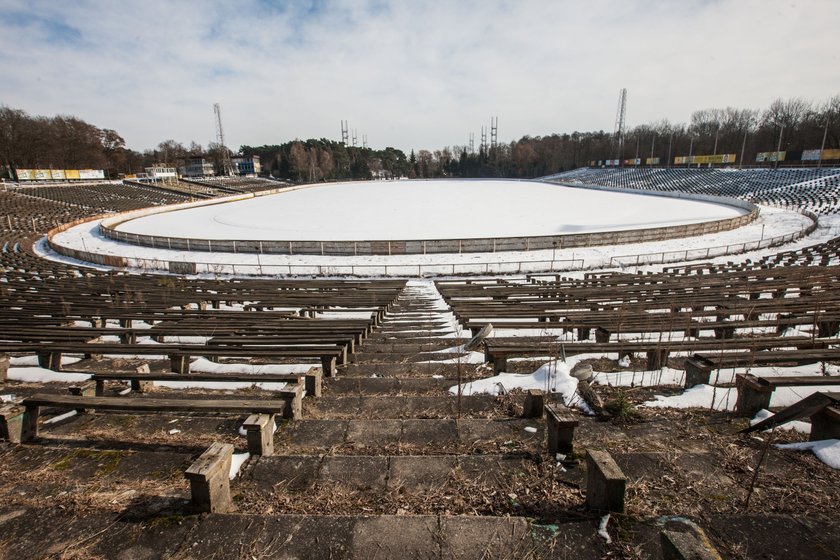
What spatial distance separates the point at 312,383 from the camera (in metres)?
5.39

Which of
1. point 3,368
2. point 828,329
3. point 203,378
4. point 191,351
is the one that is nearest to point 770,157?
point 828,329

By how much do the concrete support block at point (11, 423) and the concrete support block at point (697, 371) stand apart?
770 centimetres

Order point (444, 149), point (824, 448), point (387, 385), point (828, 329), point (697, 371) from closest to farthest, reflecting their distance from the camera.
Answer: point (824, 448) → point (697, 371) → point (387, 385) → point (828, 329) → point (444, 149)

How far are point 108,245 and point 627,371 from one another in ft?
137

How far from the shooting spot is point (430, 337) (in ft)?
32.0

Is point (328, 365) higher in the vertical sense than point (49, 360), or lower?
higher

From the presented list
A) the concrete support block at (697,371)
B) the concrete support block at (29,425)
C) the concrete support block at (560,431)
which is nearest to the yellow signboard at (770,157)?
the concrete support block at (697,371)

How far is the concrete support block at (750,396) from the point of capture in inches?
165

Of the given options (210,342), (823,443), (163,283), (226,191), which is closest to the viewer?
(823,443)

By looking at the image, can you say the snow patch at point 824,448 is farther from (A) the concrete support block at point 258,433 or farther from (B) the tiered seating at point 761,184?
(B) the tiered seating at point 761,184

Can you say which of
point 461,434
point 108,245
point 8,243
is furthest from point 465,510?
point 8,243

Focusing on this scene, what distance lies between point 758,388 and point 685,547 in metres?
2.93

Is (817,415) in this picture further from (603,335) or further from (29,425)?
(29,425)

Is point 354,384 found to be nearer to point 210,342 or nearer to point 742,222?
point 210,342
